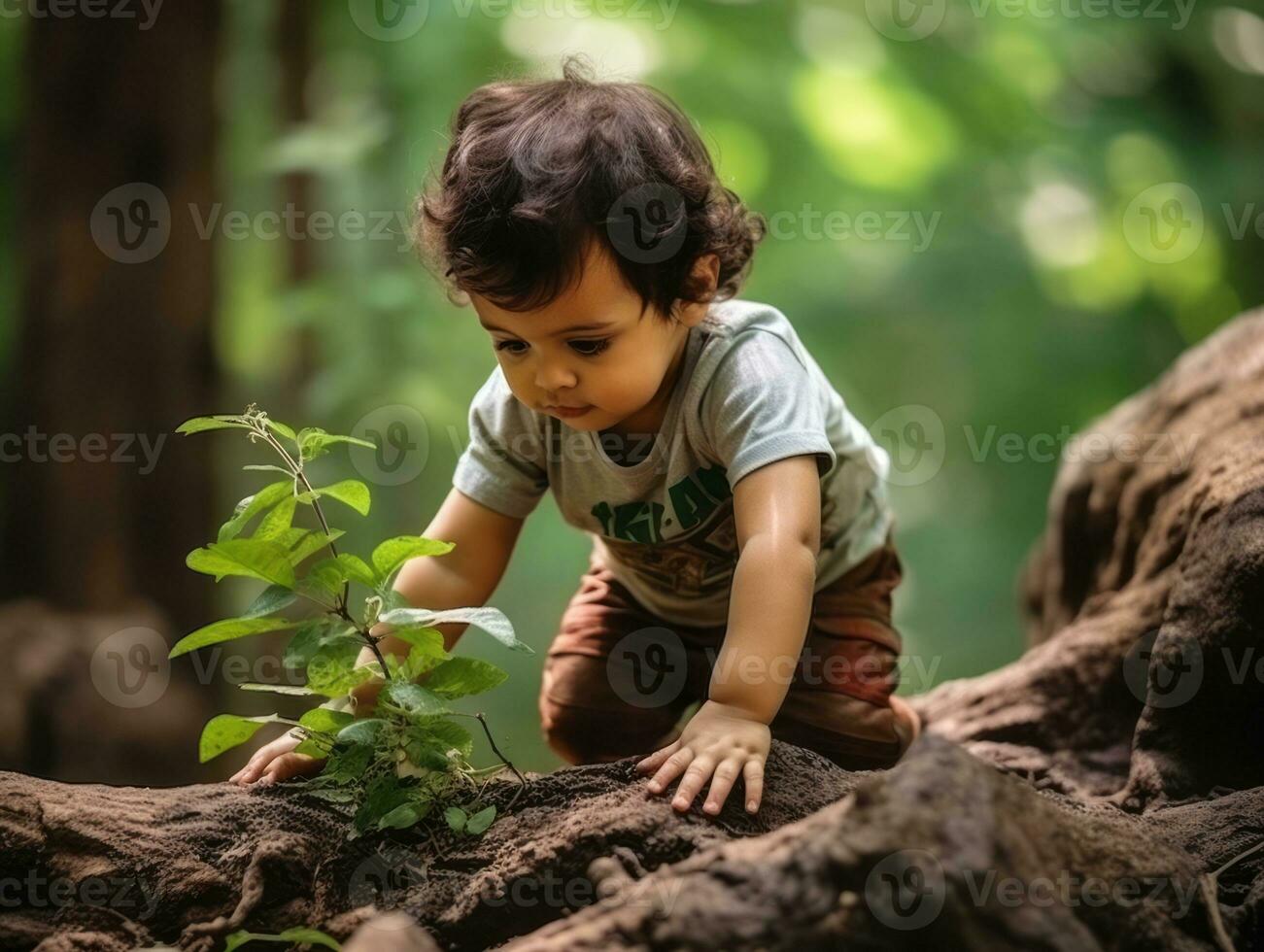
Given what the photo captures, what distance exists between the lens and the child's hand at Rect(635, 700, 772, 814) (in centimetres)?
170

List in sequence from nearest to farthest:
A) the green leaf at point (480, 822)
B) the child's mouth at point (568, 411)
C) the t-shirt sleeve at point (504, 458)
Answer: the green leaf at point (480, 822) → the child's mouth at point (568, 411) → the t-shirt sleeve at point (504, 458)

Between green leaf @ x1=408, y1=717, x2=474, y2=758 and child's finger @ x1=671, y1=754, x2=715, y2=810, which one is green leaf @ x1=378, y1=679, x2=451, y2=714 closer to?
green leaf @ x1=408, y1=717, x2=474, y2=758

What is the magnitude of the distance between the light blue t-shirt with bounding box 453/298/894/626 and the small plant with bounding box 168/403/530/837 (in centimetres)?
60

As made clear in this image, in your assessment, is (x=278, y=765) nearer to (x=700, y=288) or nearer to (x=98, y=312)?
(x=700, y=288)

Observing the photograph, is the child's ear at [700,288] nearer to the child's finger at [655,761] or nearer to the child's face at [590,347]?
the child's face at [590,347]

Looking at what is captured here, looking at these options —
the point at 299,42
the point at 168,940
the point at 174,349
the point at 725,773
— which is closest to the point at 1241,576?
the point at 725,773

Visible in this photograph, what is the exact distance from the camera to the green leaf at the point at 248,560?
5.58 ft

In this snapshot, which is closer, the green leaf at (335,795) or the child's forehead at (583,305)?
the green leaf at (335,795)

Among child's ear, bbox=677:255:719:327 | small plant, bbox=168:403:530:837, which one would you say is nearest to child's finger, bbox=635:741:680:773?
small plant, bbox=168:403:530:837

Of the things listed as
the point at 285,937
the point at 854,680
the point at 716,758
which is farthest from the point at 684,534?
the point at 285,937

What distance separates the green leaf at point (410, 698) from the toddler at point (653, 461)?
224mm

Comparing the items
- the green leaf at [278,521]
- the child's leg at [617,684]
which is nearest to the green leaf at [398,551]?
the green leaf at [278,521]

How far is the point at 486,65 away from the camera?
5090mm

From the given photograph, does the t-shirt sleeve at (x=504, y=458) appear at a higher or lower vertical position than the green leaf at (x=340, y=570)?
higher
